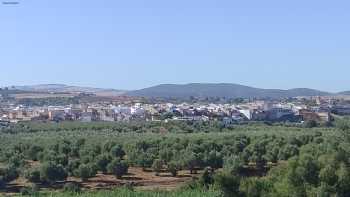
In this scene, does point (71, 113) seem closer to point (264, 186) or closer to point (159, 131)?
point (159, 131)

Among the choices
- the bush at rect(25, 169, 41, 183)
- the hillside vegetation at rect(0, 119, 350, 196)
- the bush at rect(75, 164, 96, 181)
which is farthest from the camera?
the bush at rect(75, 164, 96, 181)

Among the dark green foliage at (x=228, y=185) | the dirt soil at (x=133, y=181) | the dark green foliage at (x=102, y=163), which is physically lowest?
the dirt soil at (x=133, y=181)

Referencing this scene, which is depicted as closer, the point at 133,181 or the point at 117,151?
the point at 133,181

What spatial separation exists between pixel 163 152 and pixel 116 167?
4897 mm

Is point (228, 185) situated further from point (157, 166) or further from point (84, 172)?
point (157, 166)

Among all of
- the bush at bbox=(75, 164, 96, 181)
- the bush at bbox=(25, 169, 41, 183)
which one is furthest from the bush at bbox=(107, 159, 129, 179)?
the bush at bbox=(25, 169, 41, 183)

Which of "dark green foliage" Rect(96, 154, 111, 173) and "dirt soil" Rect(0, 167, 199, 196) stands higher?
"dark green foliage" Rect(96, 154, 111, 173)

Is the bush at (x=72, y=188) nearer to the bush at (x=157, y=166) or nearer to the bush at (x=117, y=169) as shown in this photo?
the bush at (x=117, y=169)

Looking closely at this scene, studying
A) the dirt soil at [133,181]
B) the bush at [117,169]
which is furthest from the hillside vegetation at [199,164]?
the dirt soil at [133,181]

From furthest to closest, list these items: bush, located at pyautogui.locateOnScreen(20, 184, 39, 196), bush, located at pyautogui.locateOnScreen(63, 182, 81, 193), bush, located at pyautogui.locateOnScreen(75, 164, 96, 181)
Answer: bush, located at pyautogui.locateOnScreen(75, 164, 96, 181) < bush, located at pyautogui.locateOnScreen(63, 182, 81, 193) < bush, located at pyautogui.locateOnScreen(20, 184, 39, 196)

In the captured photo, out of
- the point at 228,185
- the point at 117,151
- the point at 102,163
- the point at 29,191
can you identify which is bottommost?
the point at 29,191

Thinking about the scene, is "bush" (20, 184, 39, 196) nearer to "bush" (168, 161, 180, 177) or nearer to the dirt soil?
the dirt soil

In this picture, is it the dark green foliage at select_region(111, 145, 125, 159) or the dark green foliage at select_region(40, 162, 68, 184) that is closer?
the dark green foliage at select_region(40, 162, 68, 184)

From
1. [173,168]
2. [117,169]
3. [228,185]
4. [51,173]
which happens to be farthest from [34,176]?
[228,185]
